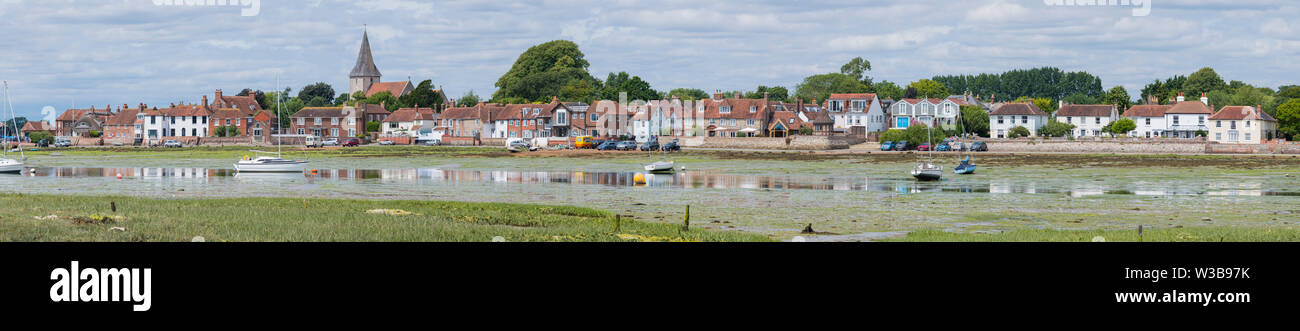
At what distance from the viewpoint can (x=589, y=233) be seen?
80.5 feet

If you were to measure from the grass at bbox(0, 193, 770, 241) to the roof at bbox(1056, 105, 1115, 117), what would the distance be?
12318cm

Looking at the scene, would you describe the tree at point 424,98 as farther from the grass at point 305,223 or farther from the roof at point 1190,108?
the grass at point 305,223

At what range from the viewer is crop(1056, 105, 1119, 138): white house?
A: 463 ft

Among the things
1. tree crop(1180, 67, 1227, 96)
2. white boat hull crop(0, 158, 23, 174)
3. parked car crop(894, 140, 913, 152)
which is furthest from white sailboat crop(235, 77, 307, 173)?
tree crop(1180, 67, 1227, 96)

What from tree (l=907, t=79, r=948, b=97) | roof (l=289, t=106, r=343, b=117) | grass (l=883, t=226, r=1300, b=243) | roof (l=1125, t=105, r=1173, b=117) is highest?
tree (l=907, t=79, r=948, b=97)

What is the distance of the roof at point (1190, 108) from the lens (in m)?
131

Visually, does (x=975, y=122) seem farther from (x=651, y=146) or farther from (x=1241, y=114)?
(x=651, y=146)

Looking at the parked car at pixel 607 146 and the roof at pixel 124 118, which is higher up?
the roof at pixel 124 118

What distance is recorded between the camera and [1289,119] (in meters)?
120


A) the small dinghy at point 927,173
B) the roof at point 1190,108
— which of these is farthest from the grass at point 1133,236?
the roof at point 1190,108

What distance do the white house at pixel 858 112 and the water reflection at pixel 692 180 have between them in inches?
3258

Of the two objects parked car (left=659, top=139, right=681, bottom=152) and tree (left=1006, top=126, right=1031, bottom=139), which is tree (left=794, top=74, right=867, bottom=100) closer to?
tree (left=1006, top=126, right=1031, bottom=139)
